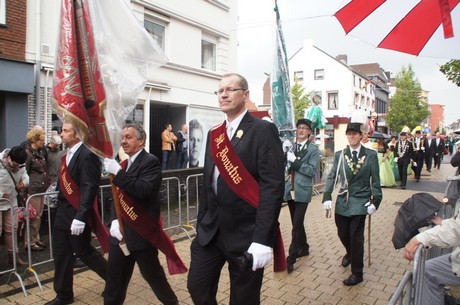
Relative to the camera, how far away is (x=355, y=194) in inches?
191

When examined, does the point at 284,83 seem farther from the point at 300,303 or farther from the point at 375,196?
the point at 300,303

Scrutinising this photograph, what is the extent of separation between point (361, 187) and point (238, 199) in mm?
2716

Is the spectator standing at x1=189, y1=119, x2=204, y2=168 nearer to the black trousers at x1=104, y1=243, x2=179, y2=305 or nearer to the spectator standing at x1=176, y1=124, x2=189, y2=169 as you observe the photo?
the spectator standing at x1=176, y1=124, x2=189, y2=169

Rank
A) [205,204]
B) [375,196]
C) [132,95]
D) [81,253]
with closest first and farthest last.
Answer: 1. [205,204]
2. [132,95]
3. [81,253]
4. [375,196]

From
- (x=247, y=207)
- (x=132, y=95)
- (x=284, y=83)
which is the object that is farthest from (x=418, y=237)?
(x=284, y=83)

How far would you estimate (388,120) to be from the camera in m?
51.2

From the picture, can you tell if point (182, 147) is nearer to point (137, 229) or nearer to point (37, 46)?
point (37, 46)

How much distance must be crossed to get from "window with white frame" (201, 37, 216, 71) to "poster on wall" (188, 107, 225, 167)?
80.9 inches

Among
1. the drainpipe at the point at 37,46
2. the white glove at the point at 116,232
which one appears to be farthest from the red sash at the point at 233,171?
the drainpipe at the point at 37,46

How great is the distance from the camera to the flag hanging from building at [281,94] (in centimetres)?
702

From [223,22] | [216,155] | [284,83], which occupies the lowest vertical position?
[216,155]

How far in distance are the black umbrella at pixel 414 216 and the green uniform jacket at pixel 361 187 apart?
151 centimetres

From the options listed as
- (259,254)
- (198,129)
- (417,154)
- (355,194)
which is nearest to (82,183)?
(259,254)

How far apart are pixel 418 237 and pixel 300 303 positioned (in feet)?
5.96
